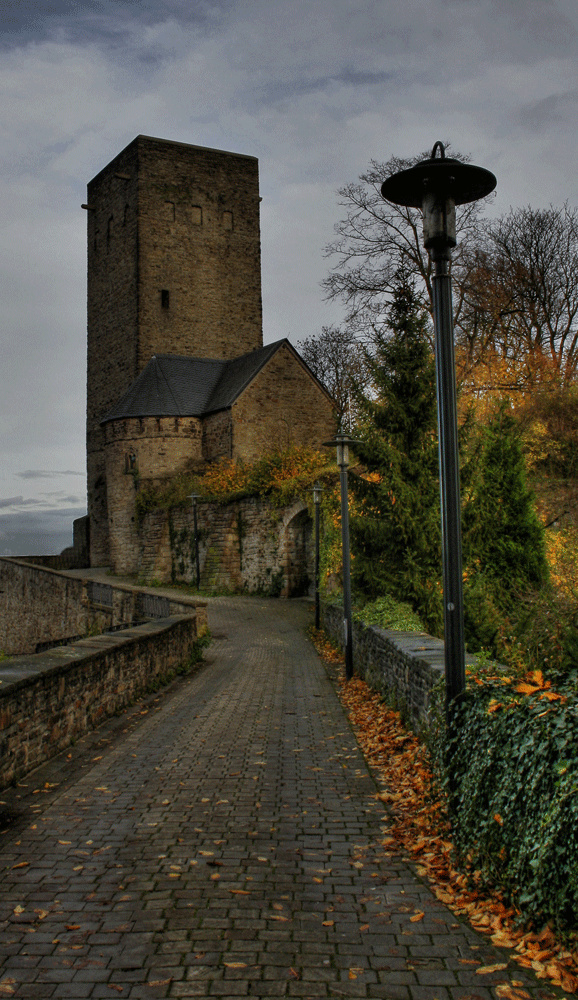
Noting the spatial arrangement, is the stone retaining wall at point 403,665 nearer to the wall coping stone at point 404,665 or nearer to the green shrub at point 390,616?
the wall coping stone at point 404,665

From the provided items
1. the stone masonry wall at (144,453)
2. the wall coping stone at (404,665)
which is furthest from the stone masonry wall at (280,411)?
the wall coping stone at (404,665)

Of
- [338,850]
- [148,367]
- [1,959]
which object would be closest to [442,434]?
[338,850]

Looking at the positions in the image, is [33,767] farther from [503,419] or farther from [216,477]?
[216,477]

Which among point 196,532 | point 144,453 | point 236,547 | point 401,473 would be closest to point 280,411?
point 144,453

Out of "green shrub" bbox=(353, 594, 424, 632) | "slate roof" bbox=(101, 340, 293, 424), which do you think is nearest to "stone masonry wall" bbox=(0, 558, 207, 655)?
"green shrub" bbox=(353, 594, 424, 632)

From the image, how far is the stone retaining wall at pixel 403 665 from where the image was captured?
6402 millimetres

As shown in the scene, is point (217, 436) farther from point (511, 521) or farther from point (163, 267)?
point (511, 521)

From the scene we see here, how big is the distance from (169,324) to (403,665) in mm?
35324

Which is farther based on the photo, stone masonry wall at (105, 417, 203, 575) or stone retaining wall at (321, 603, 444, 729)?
stone masonry wall at (105, 417, 203, 575)

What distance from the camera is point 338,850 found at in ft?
14.8

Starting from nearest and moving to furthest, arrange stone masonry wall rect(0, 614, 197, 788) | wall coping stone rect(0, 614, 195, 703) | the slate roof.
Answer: stone masonry wall rect(0, 614, 197, 788)
wall coping stone rect(0, 614, 195, 703)
the slate roof

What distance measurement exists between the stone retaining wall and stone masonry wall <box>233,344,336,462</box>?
71.6ft

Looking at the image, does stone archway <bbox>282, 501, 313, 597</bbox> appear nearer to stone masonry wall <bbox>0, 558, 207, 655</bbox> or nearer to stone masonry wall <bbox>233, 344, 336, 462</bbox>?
stone masonry wall <bbox>0, 558, 207, 655</bbox>

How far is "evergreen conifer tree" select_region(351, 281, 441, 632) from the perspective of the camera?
12.5 m
